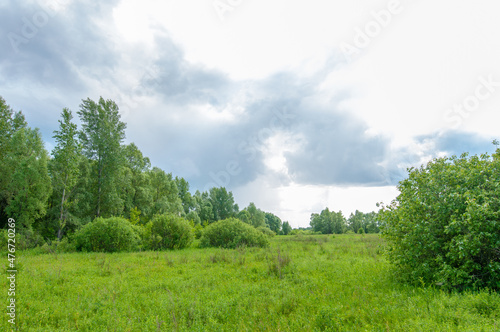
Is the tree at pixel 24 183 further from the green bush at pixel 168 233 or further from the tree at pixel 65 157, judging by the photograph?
the green bush at pixel 168 233

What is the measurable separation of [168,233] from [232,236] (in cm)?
643

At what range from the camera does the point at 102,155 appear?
103 feet

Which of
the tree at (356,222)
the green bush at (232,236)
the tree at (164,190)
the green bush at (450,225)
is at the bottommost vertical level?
the tree at (356,222)

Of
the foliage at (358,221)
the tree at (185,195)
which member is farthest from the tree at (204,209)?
the foliage at (358,221)

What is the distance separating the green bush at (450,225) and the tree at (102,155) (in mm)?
32296

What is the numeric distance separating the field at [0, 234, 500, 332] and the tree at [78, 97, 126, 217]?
69.6 feet

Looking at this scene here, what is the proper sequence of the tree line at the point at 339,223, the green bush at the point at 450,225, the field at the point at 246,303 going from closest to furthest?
the field at the point at 246,303 → the green bush at the point at 450,225 → the tree line at the point at 339,223

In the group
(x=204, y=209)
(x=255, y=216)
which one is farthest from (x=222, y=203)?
(x=255, y=216)

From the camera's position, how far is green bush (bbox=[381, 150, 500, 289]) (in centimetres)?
684

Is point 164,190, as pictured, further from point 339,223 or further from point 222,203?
point 339,223

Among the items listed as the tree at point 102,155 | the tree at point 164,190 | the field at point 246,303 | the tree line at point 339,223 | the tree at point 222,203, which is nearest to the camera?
the field at point 246,303

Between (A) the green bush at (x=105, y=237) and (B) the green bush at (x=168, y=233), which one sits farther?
(B) the green bush at (x=168, y=233)

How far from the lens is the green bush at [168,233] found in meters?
23.4

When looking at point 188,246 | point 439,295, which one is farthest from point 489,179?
point 188,246
